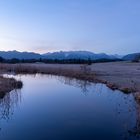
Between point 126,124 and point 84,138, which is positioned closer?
point 84,138

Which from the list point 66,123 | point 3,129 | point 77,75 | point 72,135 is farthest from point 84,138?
point 77,75

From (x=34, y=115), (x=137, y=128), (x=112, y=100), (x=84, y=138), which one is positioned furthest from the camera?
(x=112, y=100)

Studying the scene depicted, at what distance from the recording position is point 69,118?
40.5 feet

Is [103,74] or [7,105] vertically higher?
[103,74]

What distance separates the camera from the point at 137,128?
10.6 metres

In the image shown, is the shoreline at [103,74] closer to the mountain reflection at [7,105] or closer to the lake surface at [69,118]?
the lake surface at [69,118]

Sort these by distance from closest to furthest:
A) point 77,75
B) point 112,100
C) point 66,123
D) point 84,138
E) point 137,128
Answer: point 84,138, point 137,128, point 66,123, point 112,100, point 77,75

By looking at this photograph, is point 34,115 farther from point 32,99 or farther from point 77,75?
point 77,75

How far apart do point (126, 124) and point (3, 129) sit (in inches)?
203

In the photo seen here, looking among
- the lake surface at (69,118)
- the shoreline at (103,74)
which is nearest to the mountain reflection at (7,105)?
the lake surface at (69,118)

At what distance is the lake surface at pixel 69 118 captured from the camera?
10133 mm

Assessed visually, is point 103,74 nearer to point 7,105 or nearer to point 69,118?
point 7,105

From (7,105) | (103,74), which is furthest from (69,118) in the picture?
(103,74)

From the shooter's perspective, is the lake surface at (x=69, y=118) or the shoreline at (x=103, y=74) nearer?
the lake surface at (x=69, y=118)
